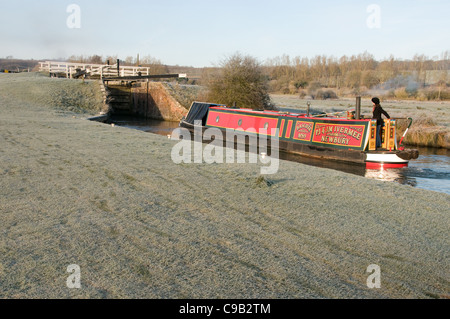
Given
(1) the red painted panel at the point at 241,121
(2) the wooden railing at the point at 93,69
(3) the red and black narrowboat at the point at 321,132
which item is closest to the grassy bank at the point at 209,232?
(3) the red and black narrowboat at the point at 321,132

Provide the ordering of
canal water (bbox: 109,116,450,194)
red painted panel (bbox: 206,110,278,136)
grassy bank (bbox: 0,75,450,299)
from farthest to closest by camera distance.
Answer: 1. red painted panel (bbox: 206,110,278,136)
2. canal water (bbox: 109,116,450,194)
3. grassy bank (bbox: 0,75,450,299)

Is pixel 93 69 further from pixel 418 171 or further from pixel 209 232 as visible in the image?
pixel 209 232

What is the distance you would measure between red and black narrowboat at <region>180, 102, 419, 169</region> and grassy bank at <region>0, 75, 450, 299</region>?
511 cm

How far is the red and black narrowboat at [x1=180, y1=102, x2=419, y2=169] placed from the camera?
13.3 m

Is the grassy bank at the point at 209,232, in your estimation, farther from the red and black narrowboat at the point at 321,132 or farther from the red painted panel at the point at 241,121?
the red painted panel at the point at 241,121

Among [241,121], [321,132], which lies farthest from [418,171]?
[241,121]

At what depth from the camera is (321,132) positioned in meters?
15.2

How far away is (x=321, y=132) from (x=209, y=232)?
11099mm

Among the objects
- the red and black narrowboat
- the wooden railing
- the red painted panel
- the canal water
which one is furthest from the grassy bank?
the wooden railing

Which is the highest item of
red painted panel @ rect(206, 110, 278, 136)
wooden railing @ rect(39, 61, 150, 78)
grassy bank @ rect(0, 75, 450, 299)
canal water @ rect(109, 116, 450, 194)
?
wooden railing @ rect(39, 61, 150, 78)

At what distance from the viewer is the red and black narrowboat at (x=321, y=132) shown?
1326 cm

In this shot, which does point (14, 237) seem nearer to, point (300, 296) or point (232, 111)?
point (300, 296)

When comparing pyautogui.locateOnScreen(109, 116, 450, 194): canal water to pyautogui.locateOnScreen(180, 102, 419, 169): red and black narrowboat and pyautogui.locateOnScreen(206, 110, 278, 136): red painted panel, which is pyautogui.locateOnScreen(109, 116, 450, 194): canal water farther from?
pyautogui.locateOnScreen(206, 110, 278, 136): red painted panel

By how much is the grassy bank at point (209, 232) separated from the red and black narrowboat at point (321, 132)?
16.8ft
